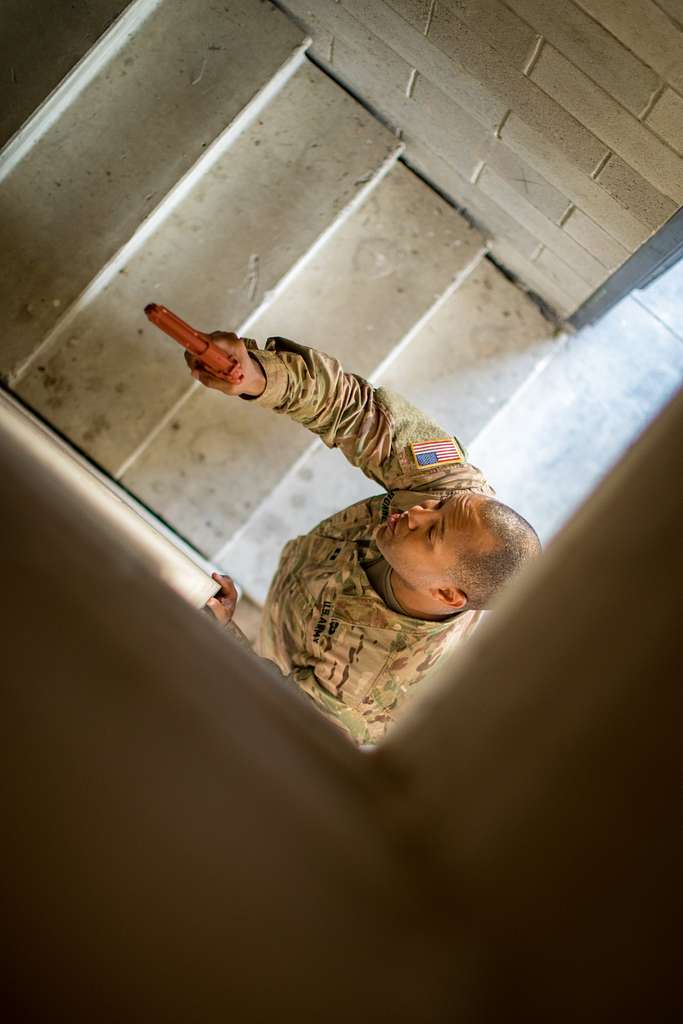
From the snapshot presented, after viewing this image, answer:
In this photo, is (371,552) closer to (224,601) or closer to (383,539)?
(383,539)

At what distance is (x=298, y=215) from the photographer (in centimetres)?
276

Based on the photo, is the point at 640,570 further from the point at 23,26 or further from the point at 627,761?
the point at 23,26

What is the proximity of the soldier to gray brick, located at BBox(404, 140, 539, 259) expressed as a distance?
38.7 inches

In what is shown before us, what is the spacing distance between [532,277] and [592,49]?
4.09 feet

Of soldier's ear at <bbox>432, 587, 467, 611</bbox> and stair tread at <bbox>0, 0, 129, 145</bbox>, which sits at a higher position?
stair tread at <bbox>0, 0, 129, 145</bbox>

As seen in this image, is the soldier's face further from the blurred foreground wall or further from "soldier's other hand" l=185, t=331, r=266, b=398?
the blurred foreground wall

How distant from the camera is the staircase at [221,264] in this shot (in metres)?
2.53

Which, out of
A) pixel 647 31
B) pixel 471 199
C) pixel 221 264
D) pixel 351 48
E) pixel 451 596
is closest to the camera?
pixel 647 31

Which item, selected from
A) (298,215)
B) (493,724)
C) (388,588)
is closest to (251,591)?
(388,588)

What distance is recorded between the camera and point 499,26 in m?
1.95

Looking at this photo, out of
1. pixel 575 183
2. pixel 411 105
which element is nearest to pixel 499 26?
pixel 575 183

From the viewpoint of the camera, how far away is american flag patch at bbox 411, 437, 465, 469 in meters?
2.14

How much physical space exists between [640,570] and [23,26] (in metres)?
2.64

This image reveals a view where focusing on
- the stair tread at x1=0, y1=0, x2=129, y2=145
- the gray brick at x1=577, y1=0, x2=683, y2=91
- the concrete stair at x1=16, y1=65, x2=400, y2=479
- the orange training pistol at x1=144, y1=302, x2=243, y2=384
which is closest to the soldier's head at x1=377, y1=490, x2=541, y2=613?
the orange training pistol at x1=144, y1=302, x2=243, y2=384
